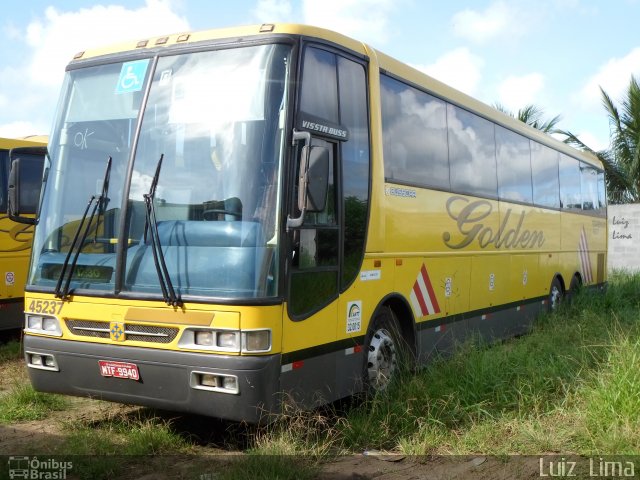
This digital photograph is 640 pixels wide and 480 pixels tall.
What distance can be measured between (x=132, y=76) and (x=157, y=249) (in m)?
1.57

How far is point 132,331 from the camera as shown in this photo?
546 centimetres

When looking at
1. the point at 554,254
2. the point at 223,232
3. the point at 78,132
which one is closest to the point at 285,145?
the point at 223,232

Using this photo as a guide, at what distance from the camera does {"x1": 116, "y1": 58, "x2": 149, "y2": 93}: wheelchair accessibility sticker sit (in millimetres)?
5914

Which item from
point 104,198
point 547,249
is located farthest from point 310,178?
point 547,249

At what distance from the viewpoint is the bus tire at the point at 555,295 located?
1266 centimetres

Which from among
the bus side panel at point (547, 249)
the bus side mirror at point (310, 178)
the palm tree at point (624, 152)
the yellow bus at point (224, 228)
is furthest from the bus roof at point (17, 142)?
the palm tree at point (624, 152)

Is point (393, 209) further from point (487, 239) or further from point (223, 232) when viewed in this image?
point (487, 239)

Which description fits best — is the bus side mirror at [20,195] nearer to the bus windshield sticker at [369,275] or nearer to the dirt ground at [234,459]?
the dirt ground at [234,459]

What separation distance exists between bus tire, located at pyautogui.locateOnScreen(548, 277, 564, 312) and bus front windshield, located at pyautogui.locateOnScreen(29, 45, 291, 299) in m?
8.61

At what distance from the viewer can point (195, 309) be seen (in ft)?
17.1

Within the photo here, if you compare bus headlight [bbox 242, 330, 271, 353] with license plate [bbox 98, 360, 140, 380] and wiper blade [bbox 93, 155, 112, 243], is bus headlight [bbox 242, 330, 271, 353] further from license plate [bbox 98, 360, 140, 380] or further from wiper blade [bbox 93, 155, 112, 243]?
wiper blade [bbox 93, 155, 112, 243]

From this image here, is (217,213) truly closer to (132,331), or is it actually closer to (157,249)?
(157,249)

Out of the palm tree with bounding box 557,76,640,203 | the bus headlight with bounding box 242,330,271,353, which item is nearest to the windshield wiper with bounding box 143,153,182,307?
the bus headlight with bounding box 242,330,271,353

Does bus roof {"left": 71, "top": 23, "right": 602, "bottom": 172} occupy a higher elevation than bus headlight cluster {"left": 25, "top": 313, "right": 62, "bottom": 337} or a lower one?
higher
